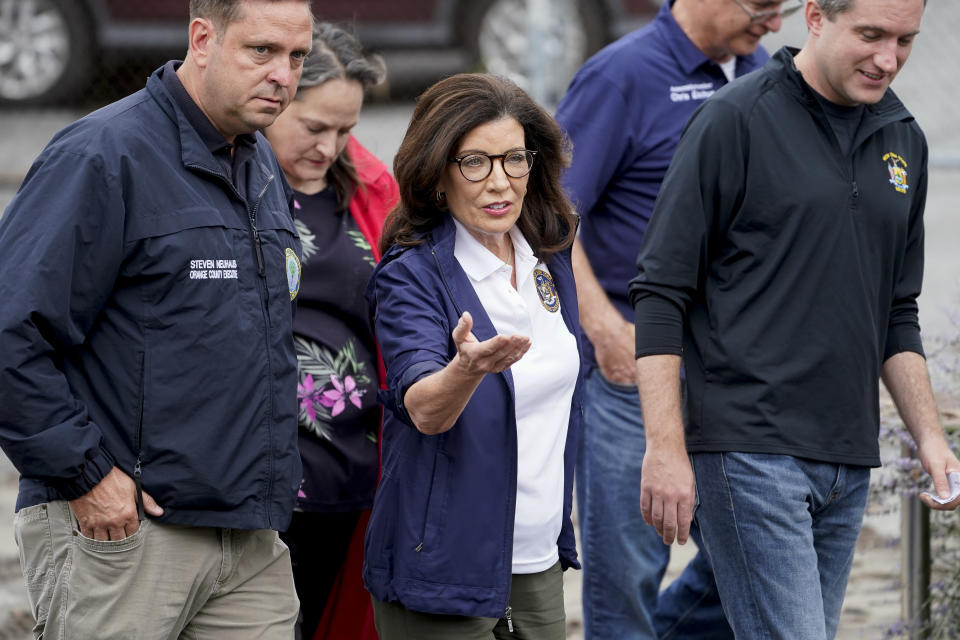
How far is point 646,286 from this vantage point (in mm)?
3084

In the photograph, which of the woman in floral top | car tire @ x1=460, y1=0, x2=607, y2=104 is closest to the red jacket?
the woman in floral top

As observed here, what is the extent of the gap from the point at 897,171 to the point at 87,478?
6.14 feet

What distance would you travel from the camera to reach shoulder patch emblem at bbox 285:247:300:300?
9.70 feet

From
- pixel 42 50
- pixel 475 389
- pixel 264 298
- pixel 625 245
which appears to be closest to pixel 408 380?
pixel 475 389

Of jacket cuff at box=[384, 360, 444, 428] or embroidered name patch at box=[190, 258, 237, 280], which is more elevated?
embroidered name patch at box=[190, 258, 237, 280]

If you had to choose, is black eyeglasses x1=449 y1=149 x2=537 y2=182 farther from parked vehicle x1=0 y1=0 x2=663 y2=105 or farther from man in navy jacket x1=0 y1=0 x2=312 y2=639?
parked vehicle x1=0 y1=0 x2=663 y2=105

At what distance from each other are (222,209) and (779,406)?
1262 mm

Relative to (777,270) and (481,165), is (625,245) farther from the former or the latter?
(481,165)

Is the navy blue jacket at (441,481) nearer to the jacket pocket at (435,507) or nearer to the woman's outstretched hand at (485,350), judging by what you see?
the jacket pocket at (435,507)

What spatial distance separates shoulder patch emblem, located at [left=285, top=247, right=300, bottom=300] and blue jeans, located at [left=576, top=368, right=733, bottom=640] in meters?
1.25

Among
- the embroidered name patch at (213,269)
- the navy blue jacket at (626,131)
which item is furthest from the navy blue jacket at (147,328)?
the navy blue jacket at (626,131)

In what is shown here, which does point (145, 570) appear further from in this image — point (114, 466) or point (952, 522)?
point (952, 522)

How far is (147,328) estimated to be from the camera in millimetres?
2672

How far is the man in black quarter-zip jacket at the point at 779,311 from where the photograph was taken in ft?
9.78
